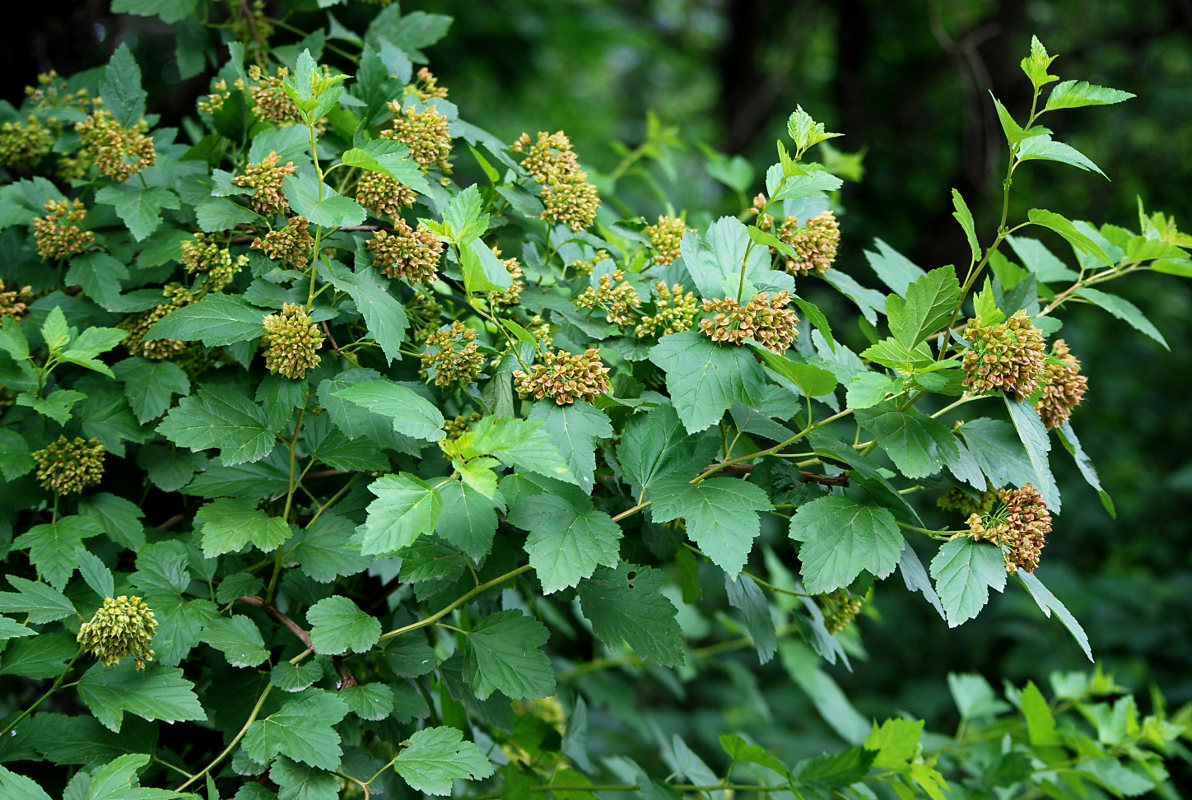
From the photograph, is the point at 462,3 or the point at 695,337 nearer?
the point at 695,337

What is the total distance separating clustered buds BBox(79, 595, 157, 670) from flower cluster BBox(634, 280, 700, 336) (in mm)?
695

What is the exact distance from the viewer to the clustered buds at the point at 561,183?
1.41m

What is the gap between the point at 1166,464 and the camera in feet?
20.3

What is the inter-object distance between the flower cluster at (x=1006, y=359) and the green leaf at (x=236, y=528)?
0.85 m

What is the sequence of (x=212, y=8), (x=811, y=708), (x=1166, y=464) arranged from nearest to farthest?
(x=212, y=8) < (x=811, y=708) < (x=1166, y=464)

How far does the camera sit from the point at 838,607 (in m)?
1.43

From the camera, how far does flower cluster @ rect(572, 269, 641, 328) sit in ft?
4.27

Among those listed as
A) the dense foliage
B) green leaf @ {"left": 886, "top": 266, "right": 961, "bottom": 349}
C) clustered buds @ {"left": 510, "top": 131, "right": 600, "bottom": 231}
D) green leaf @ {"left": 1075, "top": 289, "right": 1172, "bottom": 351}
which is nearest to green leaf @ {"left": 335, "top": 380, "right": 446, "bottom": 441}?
the dense foliage

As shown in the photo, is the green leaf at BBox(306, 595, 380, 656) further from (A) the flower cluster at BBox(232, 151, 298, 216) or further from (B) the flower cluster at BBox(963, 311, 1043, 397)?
(B) the flower cluster at BBox(963, 311, 1043, 397)

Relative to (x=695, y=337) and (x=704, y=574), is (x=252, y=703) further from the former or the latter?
(x=704, y=574)

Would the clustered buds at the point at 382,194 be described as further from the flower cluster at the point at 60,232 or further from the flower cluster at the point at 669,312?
the flower cluster at the point at 60,232

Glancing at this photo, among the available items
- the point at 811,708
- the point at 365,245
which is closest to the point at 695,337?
the point at 365,245

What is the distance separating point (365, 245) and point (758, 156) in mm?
5985

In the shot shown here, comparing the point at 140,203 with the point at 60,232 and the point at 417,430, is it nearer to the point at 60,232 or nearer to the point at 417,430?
the point at 60,232
